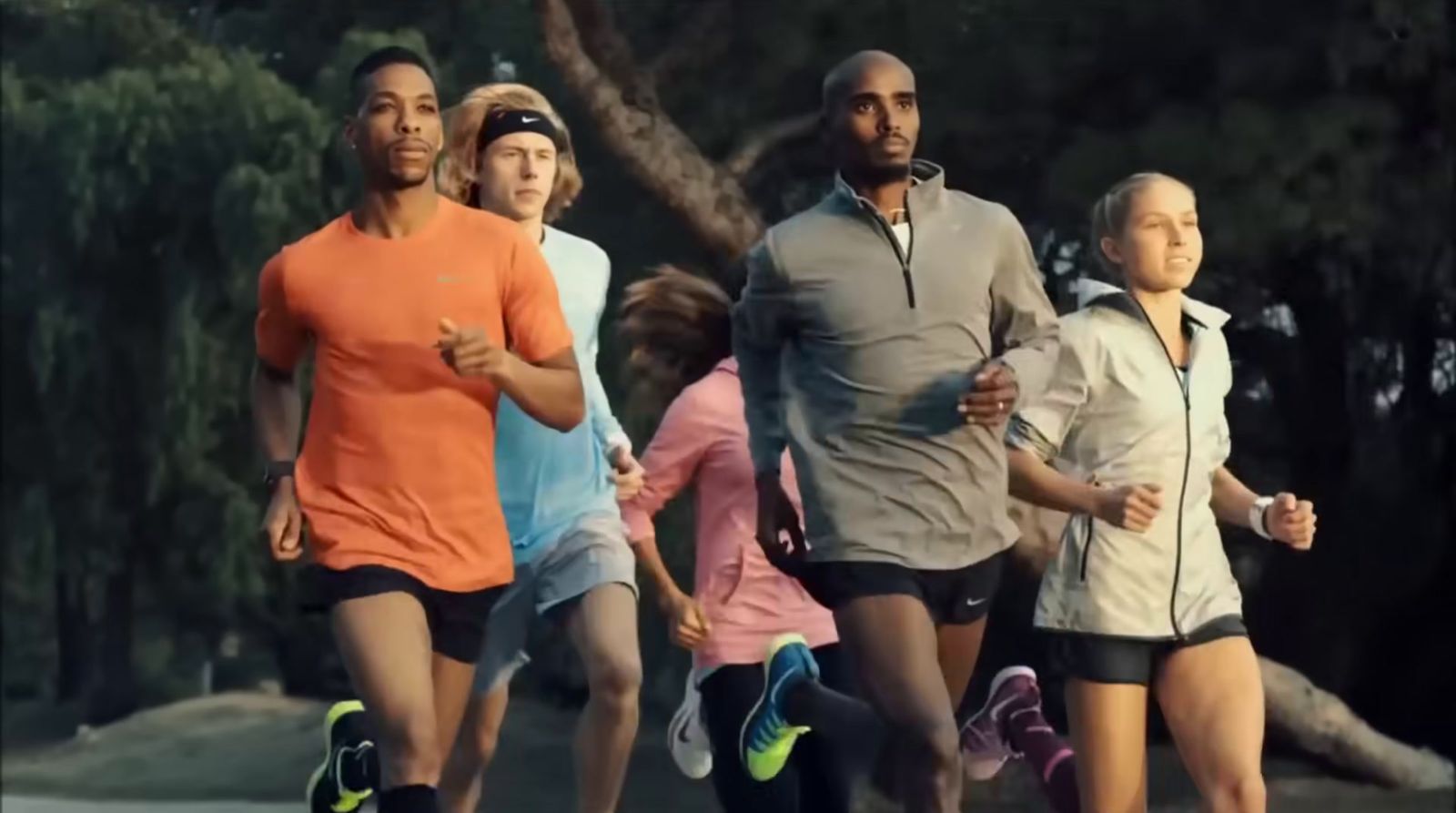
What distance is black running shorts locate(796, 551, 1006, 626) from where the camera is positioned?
532 centimetres

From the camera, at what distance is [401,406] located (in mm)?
5184

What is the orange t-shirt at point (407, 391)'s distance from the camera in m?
5.19

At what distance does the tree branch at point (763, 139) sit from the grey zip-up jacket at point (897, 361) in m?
6.17

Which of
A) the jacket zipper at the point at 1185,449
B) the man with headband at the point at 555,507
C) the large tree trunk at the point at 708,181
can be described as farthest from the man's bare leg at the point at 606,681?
the large tree trunk at the point at 708,181

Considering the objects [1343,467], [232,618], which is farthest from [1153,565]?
[232,618]

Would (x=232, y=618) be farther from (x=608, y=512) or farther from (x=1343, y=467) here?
(x=608, y=512)

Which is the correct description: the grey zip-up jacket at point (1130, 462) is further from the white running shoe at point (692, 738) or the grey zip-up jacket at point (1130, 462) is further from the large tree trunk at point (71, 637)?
the large tree trunk at point (71, 637)

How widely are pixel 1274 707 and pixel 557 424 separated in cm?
708

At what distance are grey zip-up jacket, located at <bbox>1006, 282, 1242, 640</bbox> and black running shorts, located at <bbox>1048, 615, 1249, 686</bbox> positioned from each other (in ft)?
0.07

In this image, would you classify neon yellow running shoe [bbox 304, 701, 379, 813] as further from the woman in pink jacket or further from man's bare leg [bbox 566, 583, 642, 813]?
the woman in pink jacket

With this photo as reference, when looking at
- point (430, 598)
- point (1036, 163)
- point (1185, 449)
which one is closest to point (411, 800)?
point (430, 598)

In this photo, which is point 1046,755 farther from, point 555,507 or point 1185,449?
point 555,507

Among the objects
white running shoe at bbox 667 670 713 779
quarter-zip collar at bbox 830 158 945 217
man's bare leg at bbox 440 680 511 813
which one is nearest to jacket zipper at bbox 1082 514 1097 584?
quarter-zip collar at bbox 830 158 945 217

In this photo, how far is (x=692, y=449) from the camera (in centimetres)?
671
